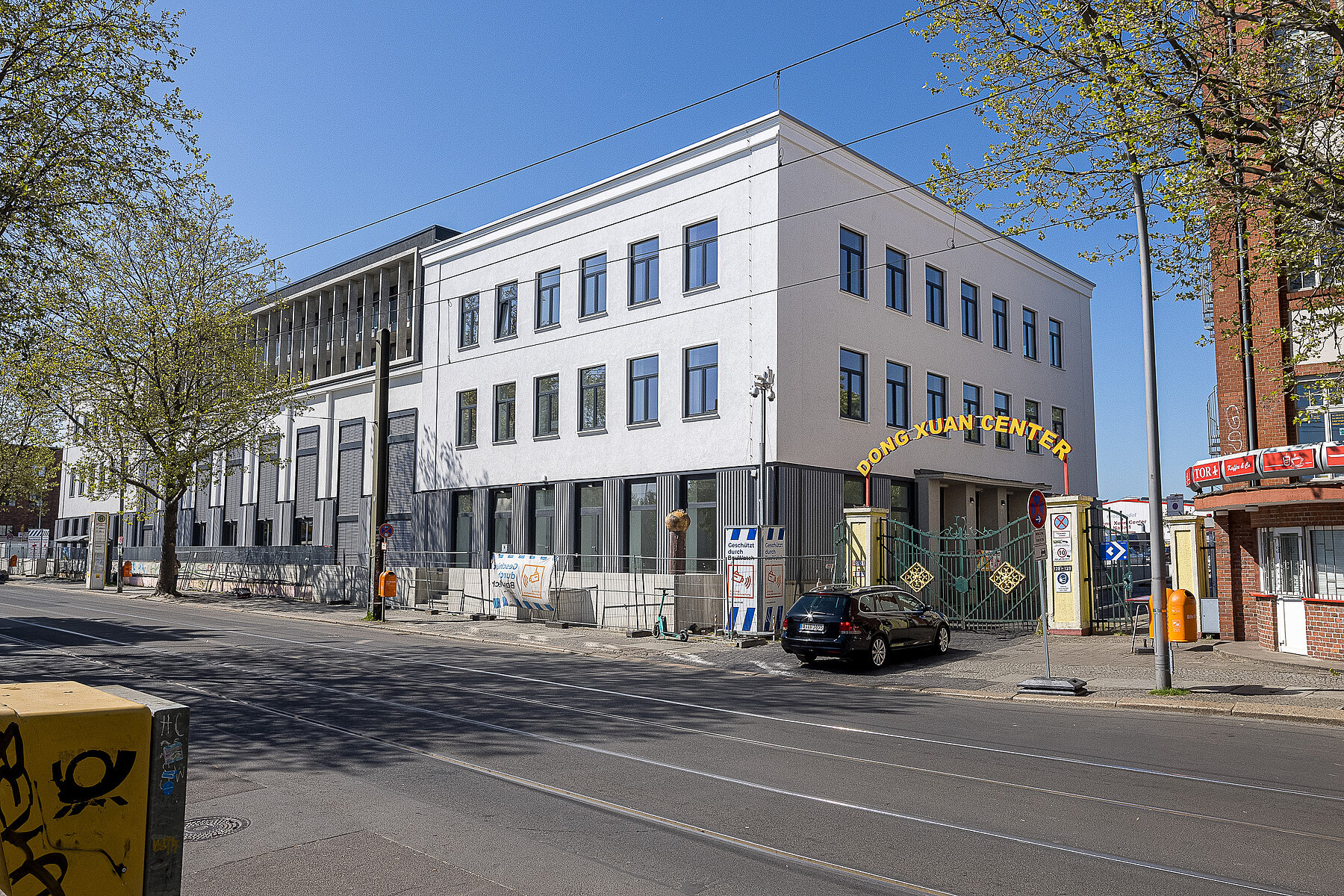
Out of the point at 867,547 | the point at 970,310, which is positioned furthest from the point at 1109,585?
the point at 970,310

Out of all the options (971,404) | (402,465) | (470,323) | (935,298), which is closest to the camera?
(935,298)

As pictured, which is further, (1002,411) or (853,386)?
(1002,411)

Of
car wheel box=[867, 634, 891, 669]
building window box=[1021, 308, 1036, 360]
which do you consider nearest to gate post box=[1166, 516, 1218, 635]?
car wheel box=[867, 634, 891, 669]

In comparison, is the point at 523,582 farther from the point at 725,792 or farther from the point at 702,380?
the point at 725,792

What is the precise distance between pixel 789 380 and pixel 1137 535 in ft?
72.2

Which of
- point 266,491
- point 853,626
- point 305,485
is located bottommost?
point 853,626

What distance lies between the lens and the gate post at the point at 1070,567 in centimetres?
2175

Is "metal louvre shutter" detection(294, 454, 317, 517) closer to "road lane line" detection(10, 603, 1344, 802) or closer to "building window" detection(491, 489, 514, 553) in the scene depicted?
"building window" detection(491, 489, 514, 553)

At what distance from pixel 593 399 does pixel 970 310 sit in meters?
13.3

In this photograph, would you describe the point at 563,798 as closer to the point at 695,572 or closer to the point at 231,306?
the point at 695,572

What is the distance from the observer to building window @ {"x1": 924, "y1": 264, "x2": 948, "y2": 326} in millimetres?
31547

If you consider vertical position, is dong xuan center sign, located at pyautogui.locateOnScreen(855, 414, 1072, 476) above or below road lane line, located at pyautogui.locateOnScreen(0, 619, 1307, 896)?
above

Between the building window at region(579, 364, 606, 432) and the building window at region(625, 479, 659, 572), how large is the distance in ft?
8.10

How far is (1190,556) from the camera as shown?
839 inches
